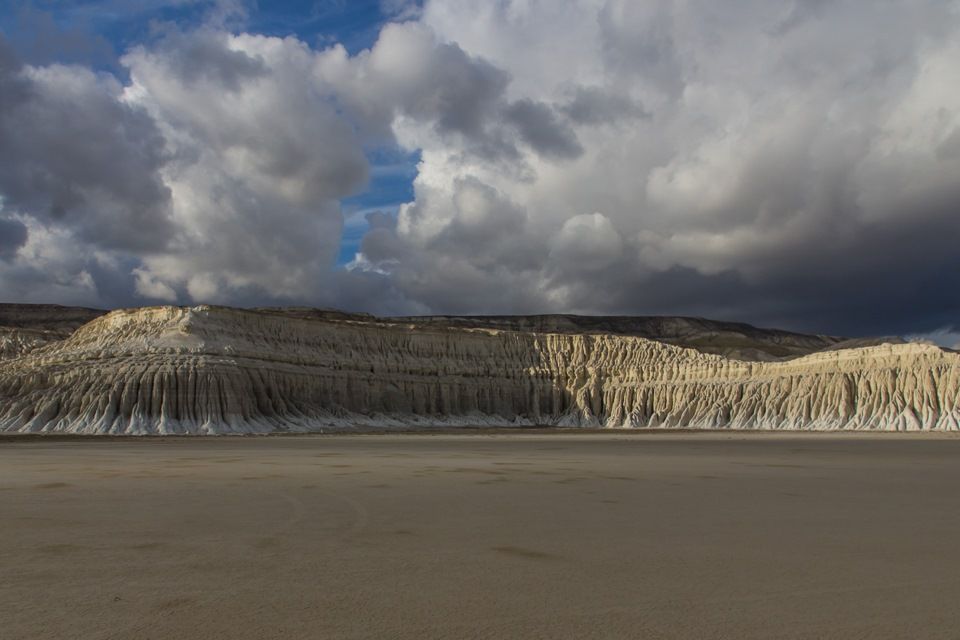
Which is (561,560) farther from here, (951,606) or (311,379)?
(311,379)

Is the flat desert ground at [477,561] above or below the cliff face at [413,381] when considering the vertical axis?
below

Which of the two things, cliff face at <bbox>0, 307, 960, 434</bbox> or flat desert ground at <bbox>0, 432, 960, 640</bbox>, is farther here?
cliff face at <bbox>0, 307, 960, 434</bbox>

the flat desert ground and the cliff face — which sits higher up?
the cliff face

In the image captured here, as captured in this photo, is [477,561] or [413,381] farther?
[413,381]

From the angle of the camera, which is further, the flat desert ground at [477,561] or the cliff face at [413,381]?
the cliff face at [413,381]

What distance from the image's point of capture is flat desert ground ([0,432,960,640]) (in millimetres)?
5012

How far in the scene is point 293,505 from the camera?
10.6 meters

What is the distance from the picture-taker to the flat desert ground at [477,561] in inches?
197

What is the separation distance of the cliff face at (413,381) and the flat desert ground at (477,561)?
48235 millimetres

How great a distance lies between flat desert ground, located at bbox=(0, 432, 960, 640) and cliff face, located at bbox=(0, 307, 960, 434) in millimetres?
48235

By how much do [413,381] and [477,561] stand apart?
73490mm

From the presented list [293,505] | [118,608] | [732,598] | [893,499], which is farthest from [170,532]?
[893,499]

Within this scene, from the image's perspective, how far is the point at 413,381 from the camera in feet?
262

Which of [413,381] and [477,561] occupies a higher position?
[413,381]
